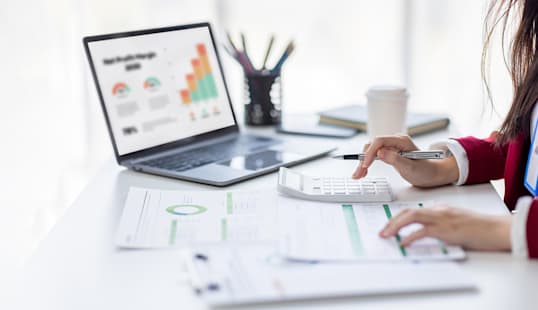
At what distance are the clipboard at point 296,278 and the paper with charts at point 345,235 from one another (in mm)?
22

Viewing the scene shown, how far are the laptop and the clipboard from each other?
380 mm

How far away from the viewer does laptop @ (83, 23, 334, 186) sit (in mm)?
1393

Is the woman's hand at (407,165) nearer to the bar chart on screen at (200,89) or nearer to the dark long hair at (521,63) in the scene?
the dark long hair at (521,63)

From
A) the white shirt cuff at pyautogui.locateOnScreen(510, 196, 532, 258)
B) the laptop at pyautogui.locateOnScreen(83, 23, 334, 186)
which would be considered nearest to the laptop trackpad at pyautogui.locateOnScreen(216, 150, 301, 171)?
the laptop at pyautogui.locateOnScreen(83, 23, 334, 186)

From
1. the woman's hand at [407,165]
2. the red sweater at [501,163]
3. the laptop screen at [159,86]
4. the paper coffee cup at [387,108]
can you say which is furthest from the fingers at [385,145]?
the laptop screen at [159,86]

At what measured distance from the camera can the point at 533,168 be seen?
1.24m

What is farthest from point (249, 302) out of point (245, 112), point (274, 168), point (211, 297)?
point (245, 112)

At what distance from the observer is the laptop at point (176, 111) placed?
4.57 ft

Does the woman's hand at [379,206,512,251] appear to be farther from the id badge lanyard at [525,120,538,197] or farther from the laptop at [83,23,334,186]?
the laptop at [83,23,334,186]

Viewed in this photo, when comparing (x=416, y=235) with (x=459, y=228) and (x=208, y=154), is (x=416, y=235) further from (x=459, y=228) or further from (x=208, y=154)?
(x=208, y=154)

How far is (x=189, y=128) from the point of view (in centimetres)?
152

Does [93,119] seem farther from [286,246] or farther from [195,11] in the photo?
[286,246]

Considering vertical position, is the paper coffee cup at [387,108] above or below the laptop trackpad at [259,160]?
above

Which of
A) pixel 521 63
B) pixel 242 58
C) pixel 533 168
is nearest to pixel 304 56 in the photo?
pixel 242 58
